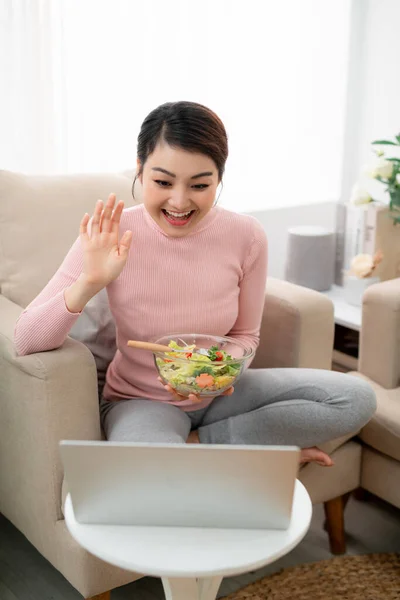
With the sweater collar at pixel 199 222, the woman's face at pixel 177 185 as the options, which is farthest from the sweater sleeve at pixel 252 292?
the woman's face at pixel 177 185

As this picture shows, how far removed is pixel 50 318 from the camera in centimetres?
154

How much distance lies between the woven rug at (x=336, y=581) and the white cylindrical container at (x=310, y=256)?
1.00 metres

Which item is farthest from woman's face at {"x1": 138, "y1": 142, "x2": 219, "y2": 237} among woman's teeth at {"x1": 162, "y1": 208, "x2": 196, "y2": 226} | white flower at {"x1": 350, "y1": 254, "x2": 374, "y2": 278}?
white flower at {"x1": 350, "y1": 254, "x2": 374, "y2": 278}

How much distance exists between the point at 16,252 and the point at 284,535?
1083mm

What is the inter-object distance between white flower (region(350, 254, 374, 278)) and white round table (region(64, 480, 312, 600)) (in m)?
1.42

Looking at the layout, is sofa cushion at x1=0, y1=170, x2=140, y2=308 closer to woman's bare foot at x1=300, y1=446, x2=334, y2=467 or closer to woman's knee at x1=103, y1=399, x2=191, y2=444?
woman's knee at x1=103, y1=399, x2=191, y2=444

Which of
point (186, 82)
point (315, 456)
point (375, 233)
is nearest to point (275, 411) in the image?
point (315, 456)

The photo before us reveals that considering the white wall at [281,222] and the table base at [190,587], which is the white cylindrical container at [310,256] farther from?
the table base at [190,587]

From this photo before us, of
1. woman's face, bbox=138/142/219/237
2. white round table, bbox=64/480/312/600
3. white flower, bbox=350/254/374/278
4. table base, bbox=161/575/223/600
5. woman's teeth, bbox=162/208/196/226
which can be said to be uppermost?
woman's face, bbox=138/142/219/237

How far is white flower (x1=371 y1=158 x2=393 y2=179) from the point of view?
2.48 m

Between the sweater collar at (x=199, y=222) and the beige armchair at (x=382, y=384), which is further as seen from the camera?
the beige armchair at (x=382, y=384)

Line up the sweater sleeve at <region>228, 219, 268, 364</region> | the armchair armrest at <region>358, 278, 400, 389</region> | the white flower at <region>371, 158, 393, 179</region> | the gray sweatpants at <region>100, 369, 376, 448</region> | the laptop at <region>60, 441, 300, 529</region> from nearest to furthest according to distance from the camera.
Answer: the laptop at <region>60, 441, 300, 529</region> → the gray sweatpants at <region>100, 369, 376, 448</region> → the sweater sleeve at <region>228, 219, 268, 364</region> → the armchair armrest at <region>358, 278, 400, 389</region> → the white flower at <region>371, 158, 393, 179</region>

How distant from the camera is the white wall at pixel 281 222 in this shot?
299cm

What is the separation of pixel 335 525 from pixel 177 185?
1.04m
